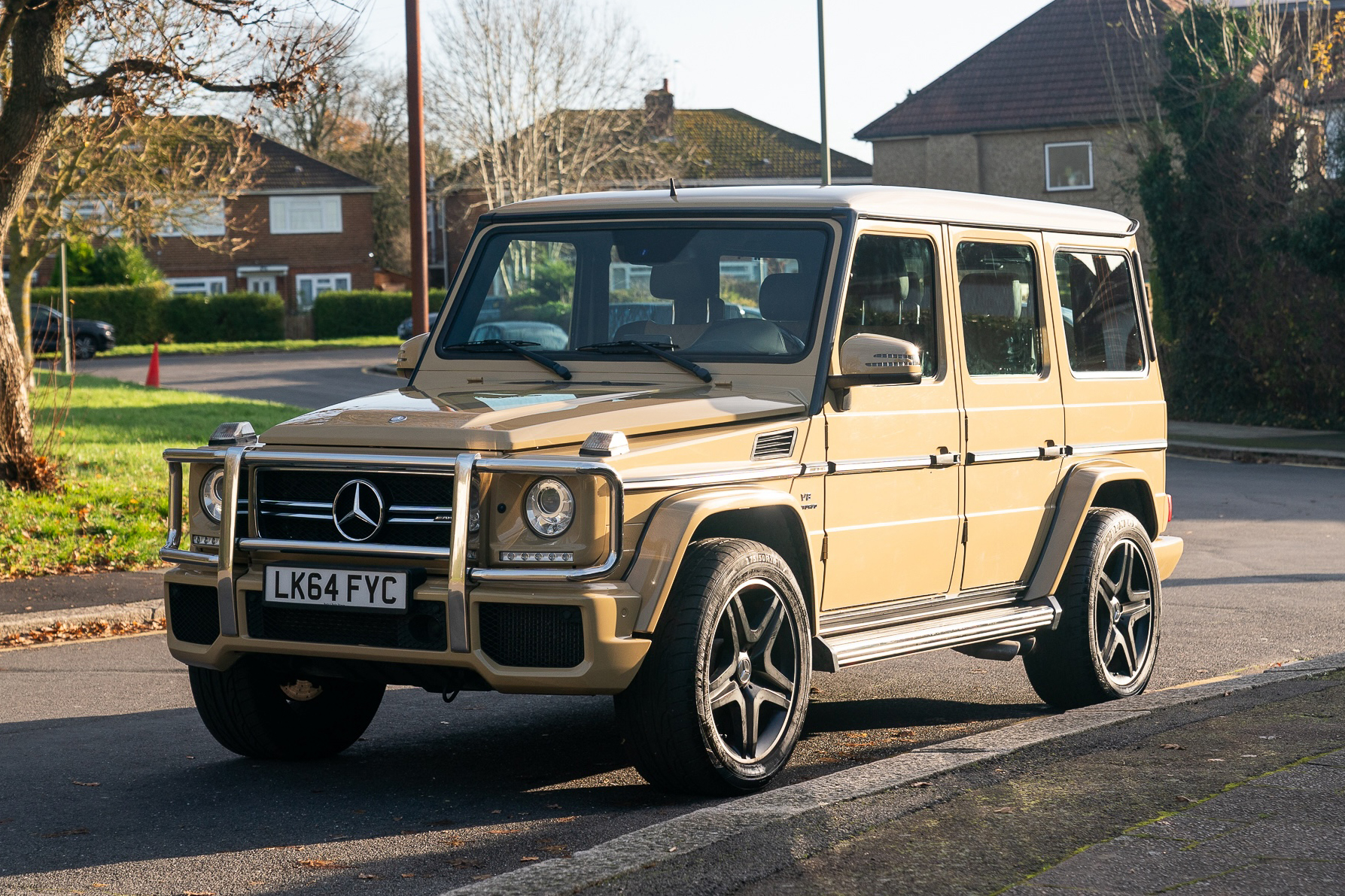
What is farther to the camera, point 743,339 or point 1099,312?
point 1099,312

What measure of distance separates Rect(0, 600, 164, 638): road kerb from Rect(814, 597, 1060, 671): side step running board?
553cm

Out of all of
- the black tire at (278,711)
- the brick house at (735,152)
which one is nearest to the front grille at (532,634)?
the black tire at (278,711)

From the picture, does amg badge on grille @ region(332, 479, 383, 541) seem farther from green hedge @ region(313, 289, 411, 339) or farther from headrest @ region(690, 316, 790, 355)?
green hedge @ region(313, 289, 411, 339)

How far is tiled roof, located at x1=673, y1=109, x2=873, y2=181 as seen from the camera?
68.9 m

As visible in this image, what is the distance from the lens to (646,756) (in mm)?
5230

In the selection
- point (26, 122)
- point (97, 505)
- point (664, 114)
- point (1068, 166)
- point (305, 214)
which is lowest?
point (97, 505)

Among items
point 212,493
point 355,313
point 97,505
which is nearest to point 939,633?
point 212,493

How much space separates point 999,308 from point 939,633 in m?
1.55

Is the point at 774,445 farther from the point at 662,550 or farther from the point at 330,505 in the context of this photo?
the point at 330,505

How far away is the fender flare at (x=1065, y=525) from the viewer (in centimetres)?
707

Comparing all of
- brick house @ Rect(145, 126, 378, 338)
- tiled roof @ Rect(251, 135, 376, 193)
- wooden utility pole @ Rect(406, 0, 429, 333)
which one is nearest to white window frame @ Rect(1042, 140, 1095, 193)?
wooden utility pole @ Rect(406, 0, 429, 333)

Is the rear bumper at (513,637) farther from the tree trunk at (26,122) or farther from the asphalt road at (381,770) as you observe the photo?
the tree trunk at (26,122)

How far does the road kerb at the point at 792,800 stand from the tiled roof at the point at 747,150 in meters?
61.5

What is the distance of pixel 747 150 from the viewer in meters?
72.6
